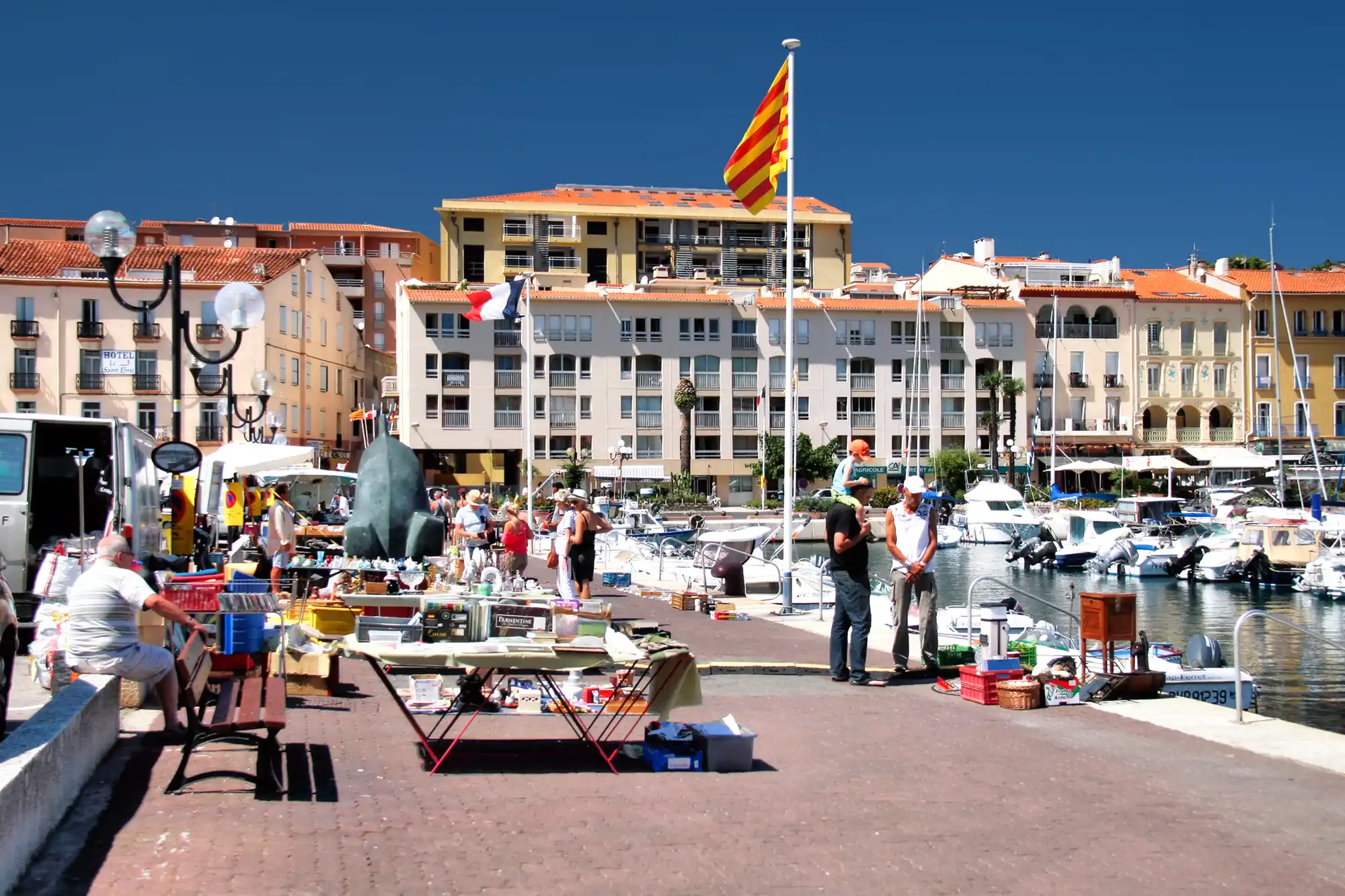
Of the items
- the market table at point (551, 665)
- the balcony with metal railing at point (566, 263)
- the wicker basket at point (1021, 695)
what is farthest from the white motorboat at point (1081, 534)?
the balcony with metal railing at point (566, 263)

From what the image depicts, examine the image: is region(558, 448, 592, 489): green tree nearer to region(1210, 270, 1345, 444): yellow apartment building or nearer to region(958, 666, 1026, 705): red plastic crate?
region(1210, 270, 1345, 444): yellow apartment building

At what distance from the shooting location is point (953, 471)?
252ft

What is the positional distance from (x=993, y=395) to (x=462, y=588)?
7089 centimetres

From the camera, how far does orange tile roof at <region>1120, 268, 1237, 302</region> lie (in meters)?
83.9

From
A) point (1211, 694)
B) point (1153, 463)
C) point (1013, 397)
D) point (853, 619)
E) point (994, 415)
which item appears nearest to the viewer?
point (853, 619)

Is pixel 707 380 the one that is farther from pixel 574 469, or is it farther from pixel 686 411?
pixel 574 469

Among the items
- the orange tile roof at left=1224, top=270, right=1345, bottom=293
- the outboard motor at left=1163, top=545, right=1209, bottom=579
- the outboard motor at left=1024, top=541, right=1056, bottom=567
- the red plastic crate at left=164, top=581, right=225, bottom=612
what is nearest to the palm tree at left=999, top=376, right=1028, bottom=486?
the orange tile roof at left=1224, top=270, right=1345, bottom=293

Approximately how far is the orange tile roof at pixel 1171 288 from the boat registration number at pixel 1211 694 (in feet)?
244

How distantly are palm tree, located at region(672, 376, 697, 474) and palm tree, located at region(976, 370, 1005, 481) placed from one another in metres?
18.9

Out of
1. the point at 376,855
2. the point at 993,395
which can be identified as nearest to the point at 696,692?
the point at 376,855

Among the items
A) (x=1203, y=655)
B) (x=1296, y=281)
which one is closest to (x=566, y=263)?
(x=1296, y=281)

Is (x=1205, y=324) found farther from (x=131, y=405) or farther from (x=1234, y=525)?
(x=131, y=405)

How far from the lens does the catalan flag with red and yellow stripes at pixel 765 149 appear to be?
2117 cm

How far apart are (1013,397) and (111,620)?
7610 centimetres
